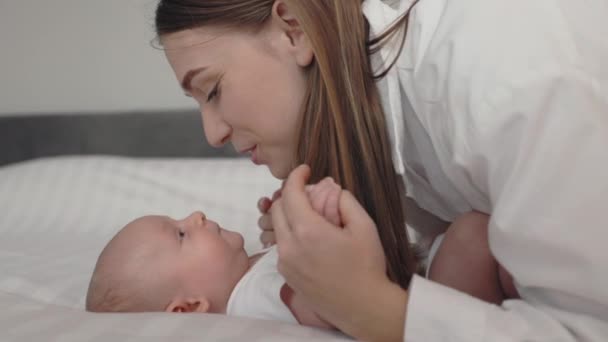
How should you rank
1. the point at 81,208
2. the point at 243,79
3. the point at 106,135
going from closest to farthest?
the point at 243,79 < the point at 81,208 < the point at 106,135

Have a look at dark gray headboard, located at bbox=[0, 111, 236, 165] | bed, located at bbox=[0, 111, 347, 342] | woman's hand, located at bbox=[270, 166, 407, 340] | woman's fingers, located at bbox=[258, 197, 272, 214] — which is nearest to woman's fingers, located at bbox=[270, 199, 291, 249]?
woman's hand, located at bbox=[270, 166, 407, 340]

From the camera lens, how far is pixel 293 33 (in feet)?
2.91

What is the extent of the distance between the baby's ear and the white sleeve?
1.16 ft

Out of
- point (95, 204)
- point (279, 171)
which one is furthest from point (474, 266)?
point (95, 204)

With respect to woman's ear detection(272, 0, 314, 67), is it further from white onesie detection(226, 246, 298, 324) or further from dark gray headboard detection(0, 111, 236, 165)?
dark gray headboard detection(0, 111, 236, 165)

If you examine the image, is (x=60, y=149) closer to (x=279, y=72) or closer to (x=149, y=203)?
(x=149, y=203)

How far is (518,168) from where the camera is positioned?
631 mm

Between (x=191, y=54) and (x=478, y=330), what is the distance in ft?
1.69

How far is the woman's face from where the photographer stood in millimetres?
895

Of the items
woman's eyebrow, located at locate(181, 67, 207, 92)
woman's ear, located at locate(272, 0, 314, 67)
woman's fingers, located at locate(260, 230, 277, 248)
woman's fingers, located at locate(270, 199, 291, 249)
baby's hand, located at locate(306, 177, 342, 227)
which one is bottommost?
woman's fingers, located at locate(260, 230, 277, 248)

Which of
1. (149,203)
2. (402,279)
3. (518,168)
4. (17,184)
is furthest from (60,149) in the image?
(518,168)

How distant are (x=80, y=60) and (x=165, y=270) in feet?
4.67

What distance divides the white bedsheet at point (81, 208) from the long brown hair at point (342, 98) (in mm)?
236

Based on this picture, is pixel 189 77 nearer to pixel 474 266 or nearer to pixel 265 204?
pixel 265 204
